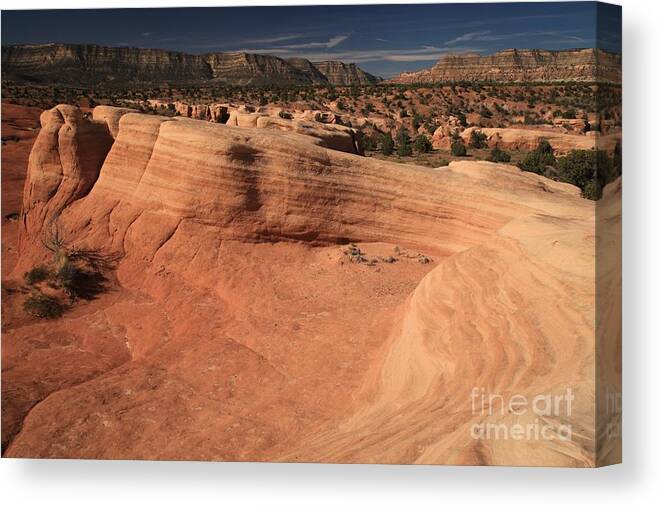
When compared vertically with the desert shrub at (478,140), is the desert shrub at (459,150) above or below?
below

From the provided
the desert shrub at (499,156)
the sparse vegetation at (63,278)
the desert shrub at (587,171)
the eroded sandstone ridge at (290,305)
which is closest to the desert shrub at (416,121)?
the desert shrub at (499,156)

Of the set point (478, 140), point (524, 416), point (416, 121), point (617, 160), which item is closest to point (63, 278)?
point (524, 416)

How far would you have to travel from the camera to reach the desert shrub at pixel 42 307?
9805 mm

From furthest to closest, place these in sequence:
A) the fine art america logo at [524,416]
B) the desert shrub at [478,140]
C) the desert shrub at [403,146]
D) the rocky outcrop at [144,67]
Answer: the desert shrub at [478,140]
the desert shrub at [403,146]
the rocky outcrop at [144,67]
the fine art america logo at [524,416]

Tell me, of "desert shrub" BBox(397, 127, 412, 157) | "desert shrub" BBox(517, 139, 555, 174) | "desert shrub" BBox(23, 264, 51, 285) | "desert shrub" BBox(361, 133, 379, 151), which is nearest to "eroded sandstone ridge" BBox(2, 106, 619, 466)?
"desert shrub" BBox(23, 264, 51, 285)

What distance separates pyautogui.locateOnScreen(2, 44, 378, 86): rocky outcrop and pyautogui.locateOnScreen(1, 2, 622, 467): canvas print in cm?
24

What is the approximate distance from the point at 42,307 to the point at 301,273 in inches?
174

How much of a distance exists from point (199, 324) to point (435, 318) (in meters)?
4.00

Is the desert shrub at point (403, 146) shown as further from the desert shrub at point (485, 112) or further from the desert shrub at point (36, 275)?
the desert shrub at point (36, 275)

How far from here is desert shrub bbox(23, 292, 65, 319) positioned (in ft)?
32.2

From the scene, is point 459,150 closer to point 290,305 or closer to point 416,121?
point 416,121

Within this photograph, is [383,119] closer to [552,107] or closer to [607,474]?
[552,107]

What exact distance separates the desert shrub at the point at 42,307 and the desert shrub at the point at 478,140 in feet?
61.3

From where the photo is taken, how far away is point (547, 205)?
950 cm
